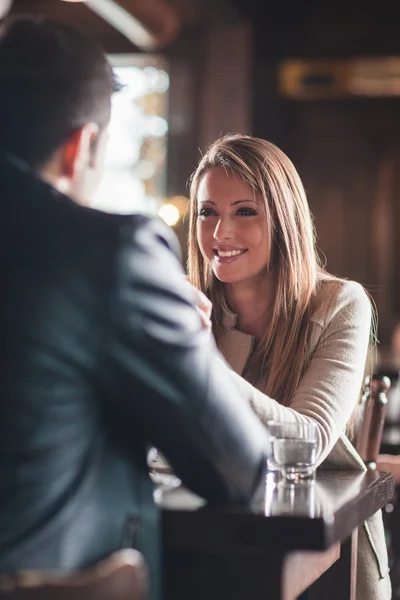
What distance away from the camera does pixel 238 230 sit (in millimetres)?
2115

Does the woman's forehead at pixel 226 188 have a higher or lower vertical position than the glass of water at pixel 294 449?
higher

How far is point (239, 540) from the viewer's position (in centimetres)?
120

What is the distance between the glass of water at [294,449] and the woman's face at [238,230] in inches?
26.9

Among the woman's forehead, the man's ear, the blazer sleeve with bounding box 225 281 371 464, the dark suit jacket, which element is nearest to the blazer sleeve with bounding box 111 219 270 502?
the dark suit jacket

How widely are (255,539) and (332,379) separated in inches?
27.4

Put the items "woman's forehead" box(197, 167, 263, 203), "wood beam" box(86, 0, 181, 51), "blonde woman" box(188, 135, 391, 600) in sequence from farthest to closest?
"wood beam" box(86, 0, 181, 51), "woman's forehead" box(197, 167, 263, 203), "blonde woman" box(188, 135, 391, 600)

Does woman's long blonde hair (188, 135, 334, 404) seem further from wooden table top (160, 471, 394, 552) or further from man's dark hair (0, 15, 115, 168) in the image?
man's dark hair (0, 15, 115, 168)

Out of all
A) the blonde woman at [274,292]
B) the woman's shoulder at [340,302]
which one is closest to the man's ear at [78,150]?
the blonde woman at [274,292]

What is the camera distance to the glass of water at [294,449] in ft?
4.79

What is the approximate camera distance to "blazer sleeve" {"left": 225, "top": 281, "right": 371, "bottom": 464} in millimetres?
1698

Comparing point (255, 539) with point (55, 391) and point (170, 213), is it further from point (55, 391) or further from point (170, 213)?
point (170, 213)

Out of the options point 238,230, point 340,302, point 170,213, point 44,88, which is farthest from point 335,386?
point 170,213

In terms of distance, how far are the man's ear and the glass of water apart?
0.53 m

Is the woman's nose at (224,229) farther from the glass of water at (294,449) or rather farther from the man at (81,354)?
the man at (81,354)
